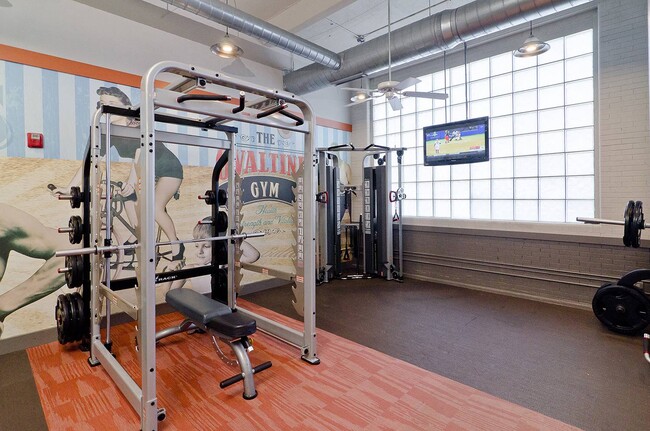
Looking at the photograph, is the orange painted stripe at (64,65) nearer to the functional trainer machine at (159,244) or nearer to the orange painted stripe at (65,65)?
the orange painted stripe at (65,65)

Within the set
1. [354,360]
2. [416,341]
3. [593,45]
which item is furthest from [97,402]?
[593,45]

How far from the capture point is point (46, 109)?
10.5 ft

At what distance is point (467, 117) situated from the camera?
17.3 feet

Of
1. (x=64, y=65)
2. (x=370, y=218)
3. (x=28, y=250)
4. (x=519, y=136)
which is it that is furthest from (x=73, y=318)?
(x=519, y=136)

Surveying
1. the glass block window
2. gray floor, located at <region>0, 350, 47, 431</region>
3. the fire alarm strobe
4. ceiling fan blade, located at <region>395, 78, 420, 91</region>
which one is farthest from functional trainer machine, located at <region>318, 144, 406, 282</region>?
gray floor, located at <region>0, 350, 47, 431</region>

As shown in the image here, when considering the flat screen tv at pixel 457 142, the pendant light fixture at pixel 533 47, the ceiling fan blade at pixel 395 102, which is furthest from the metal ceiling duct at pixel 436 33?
the flat screen tv at pixel 457 142

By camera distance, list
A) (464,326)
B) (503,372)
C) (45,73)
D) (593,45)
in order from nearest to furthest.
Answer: (503,372) < (45,73) < (464,326) < (593,45)

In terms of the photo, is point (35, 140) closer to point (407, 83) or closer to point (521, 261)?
point (407, 83)

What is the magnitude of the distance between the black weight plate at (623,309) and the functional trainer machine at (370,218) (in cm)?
270

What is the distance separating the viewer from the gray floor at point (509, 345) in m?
2.25

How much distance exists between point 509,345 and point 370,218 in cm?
299

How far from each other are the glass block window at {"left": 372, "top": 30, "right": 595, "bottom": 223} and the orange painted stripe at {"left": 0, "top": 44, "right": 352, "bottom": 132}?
430 centimetres

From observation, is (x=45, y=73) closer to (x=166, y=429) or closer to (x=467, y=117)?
(x=166, y=429)

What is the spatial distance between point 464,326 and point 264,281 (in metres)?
2.82
